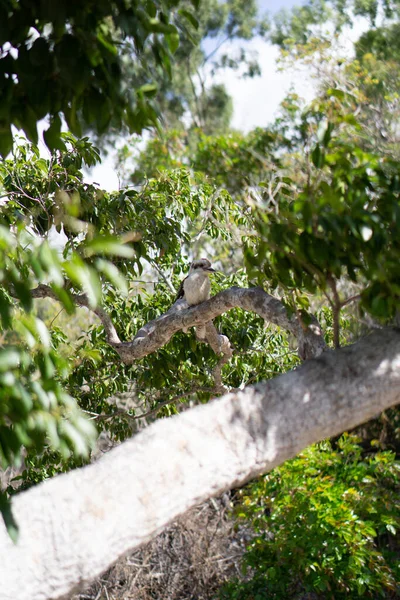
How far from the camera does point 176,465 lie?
1.77 meters

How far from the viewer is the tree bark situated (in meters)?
1.65

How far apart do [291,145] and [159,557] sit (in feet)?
25.3

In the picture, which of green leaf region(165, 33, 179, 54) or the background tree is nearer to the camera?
the background tree

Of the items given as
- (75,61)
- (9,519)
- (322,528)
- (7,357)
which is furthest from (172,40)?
(322,528)

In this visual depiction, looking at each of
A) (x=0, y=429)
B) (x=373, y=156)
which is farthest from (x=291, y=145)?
(x=0, y=429)

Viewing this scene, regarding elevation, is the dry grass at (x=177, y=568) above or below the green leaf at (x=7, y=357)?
below

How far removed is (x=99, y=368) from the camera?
4.21 metres

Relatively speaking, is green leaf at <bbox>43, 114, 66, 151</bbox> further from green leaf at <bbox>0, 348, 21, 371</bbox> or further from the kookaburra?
the kookaburra

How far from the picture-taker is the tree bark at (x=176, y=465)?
1650 millimetres

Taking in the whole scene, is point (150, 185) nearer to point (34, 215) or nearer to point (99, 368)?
point (34, 215)

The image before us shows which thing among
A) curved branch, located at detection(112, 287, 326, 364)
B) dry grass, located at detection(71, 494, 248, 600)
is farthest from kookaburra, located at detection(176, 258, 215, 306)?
dry grass, located at detection(71, 494, 248, 600)

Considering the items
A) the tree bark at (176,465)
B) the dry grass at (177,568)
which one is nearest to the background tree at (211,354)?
the tree bark at (176,465)

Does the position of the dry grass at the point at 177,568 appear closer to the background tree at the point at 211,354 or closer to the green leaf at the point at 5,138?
the background tree at the point at 211,354

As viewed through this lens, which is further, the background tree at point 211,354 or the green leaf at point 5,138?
the green leaf at point 5,138
